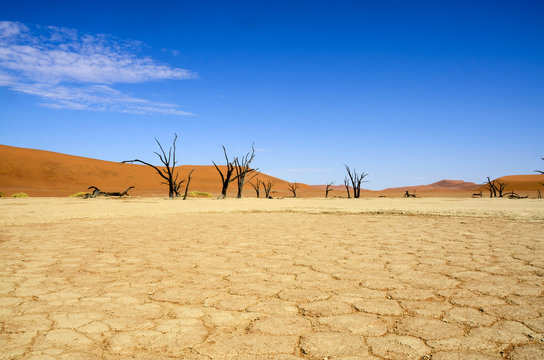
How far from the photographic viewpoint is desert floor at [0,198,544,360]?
1807mm

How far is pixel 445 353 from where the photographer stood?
172 centimetres

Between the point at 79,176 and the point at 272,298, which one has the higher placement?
the point at 79,176

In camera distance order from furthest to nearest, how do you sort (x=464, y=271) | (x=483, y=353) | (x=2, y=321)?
1. (x=464, y=271)
2. (x=2, y=321)
3. (x=483, y=353)

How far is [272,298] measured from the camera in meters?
2.57

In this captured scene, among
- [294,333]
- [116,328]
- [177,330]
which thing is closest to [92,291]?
[116,328]

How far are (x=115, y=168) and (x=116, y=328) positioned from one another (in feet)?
158

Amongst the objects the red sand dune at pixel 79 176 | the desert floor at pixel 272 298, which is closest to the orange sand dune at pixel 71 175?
the red sand dune at pixel 79 176

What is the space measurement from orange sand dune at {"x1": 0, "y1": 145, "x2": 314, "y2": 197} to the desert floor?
27.7m

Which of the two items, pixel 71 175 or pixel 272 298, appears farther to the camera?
pixel 71 175

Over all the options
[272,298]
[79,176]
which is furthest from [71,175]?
[272,298]

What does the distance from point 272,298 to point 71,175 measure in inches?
1648

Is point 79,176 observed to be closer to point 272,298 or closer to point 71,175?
point 71,175

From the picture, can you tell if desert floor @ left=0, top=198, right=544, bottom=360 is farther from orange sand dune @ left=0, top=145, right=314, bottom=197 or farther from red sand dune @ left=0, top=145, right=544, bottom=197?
orange sand dune @ left=0, top=145, right=314, bottom=197

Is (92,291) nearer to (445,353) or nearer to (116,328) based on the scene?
(116,328)
